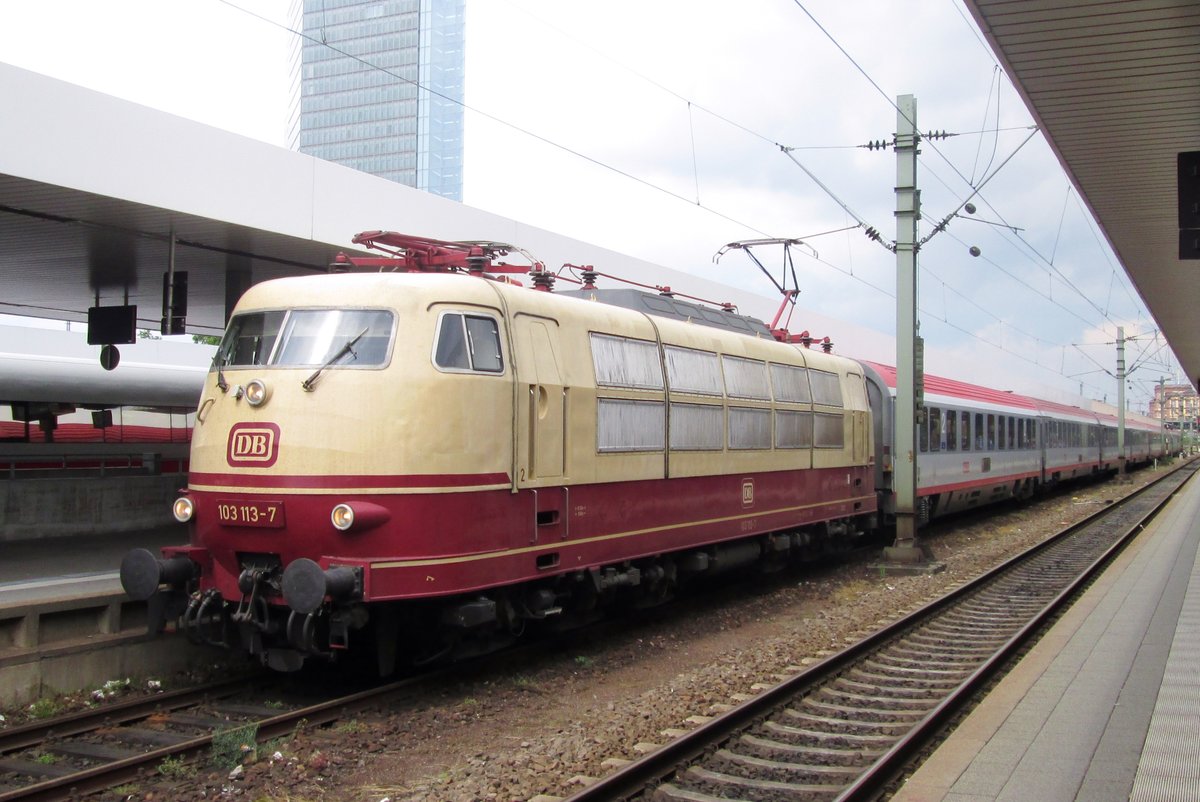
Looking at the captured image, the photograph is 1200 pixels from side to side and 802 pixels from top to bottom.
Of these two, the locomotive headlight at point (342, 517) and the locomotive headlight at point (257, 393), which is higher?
the locomotive headlight at point (257, 393)

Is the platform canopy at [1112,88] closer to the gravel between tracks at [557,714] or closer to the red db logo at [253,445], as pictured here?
the gravel between tracks at [557,714]

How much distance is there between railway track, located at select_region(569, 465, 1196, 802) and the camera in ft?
20.6

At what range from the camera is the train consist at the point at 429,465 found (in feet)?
25.3

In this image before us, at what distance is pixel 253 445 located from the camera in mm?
7953

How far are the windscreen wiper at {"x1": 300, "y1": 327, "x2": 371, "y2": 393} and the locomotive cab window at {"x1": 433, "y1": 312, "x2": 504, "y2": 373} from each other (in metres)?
0.61

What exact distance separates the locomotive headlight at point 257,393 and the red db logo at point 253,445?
0.18 metres

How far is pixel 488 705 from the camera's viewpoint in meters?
8.38

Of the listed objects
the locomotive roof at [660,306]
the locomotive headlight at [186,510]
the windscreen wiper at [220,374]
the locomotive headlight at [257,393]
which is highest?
the locomotive roof at [660,306]

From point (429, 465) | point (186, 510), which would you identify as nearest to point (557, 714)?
point (429, 465)

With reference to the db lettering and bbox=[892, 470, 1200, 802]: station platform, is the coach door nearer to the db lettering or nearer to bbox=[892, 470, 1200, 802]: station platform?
the db lettering

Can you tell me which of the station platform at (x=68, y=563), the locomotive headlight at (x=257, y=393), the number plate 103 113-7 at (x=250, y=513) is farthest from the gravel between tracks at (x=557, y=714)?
the station platform at (x=68, y=563)

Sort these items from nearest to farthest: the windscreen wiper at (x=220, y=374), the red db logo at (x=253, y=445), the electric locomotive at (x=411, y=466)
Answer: the electric locomotive at (x=411, y=466), the red db logo at (x=253, y=445), the windscreen wiper at (x=220, y=374)

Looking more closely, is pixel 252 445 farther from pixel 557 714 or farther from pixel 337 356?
pixel 557 714

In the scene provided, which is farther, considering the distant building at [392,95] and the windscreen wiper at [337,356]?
the distant building at [392,95]
